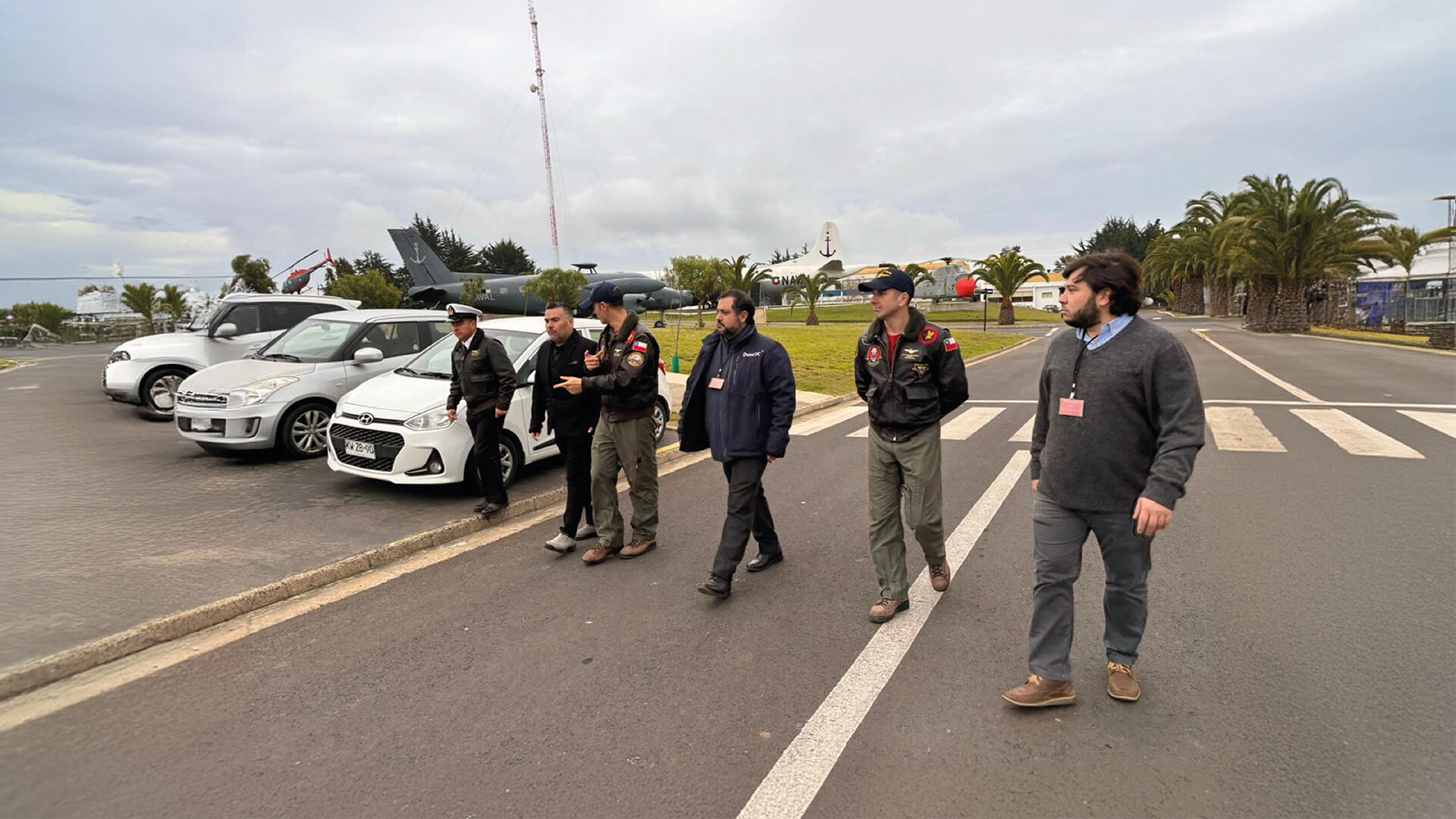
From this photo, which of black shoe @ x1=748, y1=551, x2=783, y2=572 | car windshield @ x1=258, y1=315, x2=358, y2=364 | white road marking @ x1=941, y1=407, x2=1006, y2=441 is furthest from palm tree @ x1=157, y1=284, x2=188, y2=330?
black shoe @ x1=748, y1=551, x2=783, y2=572

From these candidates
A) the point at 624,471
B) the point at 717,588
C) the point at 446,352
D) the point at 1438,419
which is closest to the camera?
the point at 717,588

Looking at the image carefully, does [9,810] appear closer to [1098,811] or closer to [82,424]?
[1098,811]

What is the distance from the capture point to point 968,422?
426 inches

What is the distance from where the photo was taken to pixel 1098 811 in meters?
2.53

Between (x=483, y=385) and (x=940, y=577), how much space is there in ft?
11.8

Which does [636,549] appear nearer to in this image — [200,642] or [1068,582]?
[200,642]

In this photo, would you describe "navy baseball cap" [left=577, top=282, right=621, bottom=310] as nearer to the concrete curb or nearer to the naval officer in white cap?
the naval officer in white cap

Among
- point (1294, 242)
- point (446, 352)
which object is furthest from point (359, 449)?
point (1294, 242)

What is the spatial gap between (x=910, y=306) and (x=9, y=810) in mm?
4440

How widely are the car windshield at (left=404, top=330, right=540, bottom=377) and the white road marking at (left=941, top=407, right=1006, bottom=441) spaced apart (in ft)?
17.1

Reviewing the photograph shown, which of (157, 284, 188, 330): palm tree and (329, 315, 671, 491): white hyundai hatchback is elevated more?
(157, 284, 188, 330): palm tree

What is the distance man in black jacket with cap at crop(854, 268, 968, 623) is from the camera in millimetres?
4008

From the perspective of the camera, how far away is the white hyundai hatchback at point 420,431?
251 inches

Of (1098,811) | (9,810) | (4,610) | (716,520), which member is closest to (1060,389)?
(1098,811)
